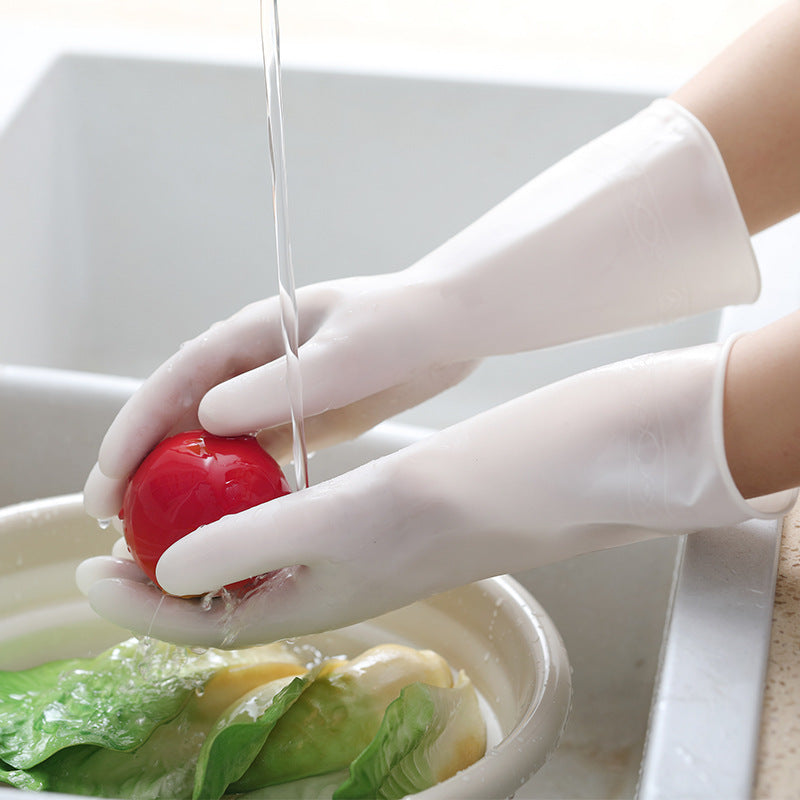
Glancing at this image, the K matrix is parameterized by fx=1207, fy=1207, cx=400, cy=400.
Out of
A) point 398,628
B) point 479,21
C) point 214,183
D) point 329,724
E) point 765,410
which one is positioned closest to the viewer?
point 765,410

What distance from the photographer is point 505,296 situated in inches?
30.5

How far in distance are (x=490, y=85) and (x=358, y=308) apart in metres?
0.72

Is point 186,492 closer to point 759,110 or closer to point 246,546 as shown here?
point 246,546

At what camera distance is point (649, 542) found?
995mm

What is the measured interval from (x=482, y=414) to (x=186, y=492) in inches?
6.7

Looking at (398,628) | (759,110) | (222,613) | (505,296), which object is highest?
(759,110)

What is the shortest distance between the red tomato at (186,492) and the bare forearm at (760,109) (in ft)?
1.13

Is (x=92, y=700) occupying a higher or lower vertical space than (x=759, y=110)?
lower

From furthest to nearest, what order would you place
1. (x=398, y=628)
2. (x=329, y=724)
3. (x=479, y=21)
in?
(x=479, y=21), (x=398, y=628), (x=329, y=724)

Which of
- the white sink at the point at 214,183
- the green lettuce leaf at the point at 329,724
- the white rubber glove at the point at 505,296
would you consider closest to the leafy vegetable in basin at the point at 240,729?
the green lettuce leaf at the point at 329,724

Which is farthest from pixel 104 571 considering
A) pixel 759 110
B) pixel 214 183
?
pixel 214 183

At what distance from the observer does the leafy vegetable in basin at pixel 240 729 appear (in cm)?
65

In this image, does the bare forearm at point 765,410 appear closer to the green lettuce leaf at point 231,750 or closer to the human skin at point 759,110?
the human skin at point 759,110

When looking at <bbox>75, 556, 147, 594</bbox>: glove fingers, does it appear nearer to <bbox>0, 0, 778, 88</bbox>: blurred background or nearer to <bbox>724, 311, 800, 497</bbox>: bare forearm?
<bbox>724, 311, 800, 497</bbox>: bare forearm
